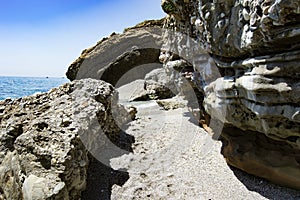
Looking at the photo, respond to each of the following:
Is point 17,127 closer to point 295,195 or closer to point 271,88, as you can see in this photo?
point 271,88

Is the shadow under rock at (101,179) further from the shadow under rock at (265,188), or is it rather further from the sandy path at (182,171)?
the shadow under rock at (265,188)

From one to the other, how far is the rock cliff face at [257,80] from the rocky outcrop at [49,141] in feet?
6.19

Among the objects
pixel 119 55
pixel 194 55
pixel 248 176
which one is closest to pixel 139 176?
pixel 248 176

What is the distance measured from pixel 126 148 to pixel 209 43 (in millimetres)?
2360

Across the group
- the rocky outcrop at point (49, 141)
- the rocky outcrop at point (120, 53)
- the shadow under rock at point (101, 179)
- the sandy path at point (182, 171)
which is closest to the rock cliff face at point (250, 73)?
the sandy path at point (182, 171)

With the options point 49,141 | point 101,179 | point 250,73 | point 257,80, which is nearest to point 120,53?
point 101,179

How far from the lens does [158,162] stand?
390 centimetres

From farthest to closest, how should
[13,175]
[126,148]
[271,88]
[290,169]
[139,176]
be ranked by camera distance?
[126,148], [139,176], [13,175], [290,169], [271,88]

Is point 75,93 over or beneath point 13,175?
over

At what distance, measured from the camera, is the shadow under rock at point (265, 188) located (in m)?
2.81

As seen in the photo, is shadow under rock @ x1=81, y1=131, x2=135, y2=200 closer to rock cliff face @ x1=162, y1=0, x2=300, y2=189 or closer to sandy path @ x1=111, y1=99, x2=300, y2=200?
sandy path @ x1=111, y1=99, x2=300, y2=200

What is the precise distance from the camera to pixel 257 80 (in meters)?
2.38

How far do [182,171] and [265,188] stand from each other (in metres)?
1.13

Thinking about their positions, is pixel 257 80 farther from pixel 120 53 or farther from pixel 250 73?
pixel 120 53
